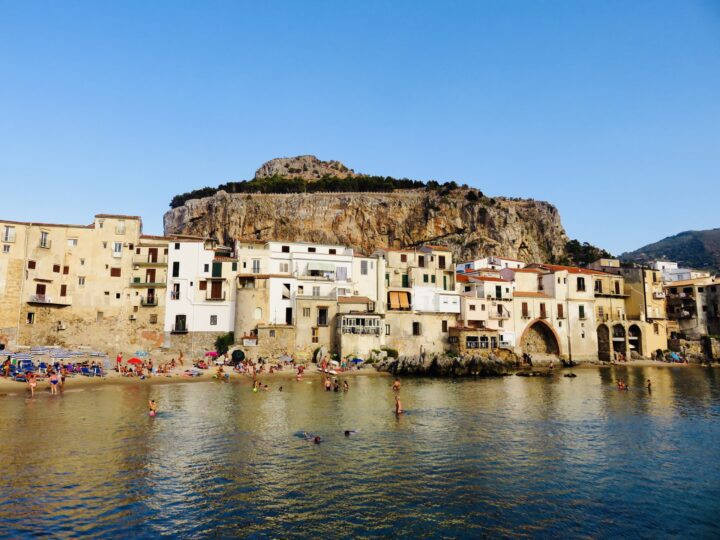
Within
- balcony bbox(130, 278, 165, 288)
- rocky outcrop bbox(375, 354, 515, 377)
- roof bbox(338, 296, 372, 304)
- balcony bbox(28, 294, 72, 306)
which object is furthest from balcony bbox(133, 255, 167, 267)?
rocky outcrop bbox(375, 354, 515, 377)

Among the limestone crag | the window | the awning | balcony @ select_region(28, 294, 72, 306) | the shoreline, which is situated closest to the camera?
the shoreline

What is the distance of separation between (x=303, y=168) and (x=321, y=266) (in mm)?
100744

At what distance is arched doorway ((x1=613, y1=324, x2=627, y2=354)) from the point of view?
7625cm

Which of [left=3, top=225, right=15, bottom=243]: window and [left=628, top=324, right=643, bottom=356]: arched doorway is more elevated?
[left=3, top=225, right=15, bottom=243]: window

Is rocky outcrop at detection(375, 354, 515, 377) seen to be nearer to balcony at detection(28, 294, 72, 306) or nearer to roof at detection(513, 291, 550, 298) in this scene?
roof at detection(513, 291, 550, 298)

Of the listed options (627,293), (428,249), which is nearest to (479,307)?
(428,249)

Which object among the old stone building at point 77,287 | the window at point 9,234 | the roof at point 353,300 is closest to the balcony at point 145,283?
the old stone building at point 77,287

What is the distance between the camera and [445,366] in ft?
190

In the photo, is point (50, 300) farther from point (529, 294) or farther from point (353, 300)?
point (529, 294)

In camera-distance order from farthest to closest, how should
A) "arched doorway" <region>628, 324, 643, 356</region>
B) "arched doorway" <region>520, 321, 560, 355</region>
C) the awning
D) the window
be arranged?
"arched doorway" <region>628, 324, 643, 356</region>, "arched doorway" <region>520, 321, 560, 355</region>, the awning, the window

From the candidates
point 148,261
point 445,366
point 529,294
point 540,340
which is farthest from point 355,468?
point 540,340

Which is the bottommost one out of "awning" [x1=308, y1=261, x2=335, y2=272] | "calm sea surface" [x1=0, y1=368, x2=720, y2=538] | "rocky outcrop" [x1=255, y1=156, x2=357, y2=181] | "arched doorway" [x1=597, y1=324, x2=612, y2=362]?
"calm sea surface" [x1=0, y1=368, x2=720, y2=538]

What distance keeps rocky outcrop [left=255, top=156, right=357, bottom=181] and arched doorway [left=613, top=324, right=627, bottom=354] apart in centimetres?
9574

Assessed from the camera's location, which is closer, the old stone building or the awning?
the old stone building
